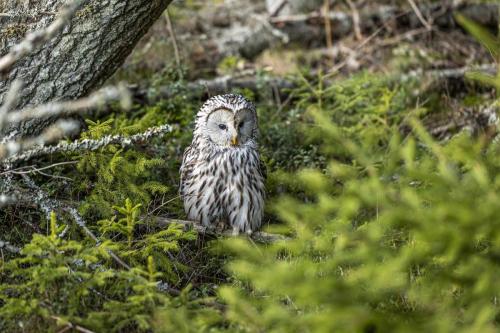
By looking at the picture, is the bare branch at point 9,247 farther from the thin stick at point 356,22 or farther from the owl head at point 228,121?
the thin stick at point 356,22

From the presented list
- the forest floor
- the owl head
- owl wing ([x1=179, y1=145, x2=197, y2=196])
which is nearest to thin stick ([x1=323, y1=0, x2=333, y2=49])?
the forest floor

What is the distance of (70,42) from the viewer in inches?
185

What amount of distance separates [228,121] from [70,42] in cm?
129

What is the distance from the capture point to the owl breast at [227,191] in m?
5.09

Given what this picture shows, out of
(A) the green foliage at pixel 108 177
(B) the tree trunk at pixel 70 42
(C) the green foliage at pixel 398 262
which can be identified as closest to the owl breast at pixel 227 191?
(A) the green foliage at pixel 108 177

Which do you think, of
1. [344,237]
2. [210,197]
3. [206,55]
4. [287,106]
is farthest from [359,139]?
[344,237]

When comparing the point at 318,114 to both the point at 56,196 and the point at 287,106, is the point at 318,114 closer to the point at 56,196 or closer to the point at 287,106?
the point at 56,196

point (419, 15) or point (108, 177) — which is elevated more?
point (419, 15)

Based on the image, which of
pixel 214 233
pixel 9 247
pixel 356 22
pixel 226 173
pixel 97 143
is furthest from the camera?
pixel 356 22

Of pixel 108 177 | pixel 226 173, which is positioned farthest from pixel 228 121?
pixel 108 177

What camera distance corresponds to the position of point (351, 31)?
29.7 feet

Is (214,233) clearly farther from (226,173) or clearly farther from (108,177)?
(108,177)

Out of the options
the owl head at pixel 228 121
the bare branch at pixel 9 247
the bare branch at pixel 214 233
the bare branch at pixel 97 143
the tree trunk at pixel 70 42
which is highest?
the tree trunk at pixel 70 42

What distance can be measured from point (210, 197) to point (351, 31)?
475cm
